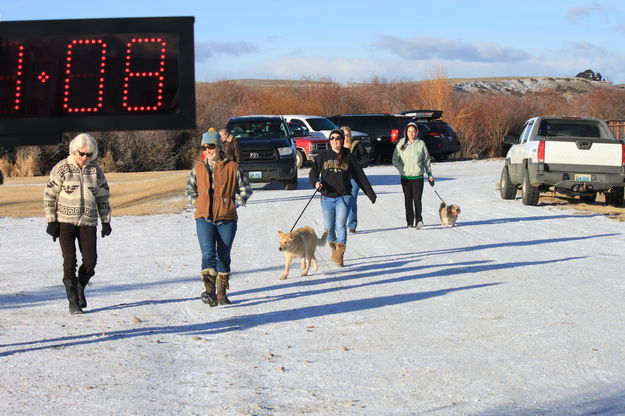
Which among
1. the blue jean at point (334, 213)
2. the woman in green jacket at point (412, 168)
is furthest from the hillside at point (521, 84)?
the blue jean at point (334, 213)

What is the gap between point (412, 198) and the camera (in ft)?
53.8

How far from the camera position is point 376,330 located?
8234 millimetres

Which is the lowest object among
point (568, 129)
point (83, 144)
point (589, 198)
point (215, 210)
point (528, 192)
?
point (589, 198)

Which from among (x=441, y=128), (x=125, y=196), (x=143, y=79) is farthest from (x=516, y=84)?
(x=143, y=79)

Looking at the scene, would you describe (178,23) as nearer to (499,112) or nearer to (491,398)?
(491,398)

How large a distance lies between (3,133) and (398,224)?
1127 centimetres

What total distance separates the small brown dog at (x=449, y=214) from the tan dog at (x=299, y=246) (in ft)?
17.0

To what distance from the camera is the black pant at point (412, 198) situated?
53.3 feet

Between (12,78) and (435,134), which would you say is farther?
(435,134)

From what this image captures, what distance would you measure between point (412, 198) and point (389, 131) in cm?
2033

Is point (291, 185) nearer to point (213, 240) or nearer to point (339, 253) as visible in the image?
point (339, 253)

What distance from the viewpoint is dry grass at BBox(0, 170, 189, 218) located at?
811 inches

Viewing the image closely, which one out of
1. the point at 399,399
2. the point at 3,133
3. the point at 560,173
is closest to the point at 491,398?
the point at 399,399

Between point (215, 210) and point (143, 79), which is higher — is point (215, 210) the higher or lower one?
the lower one
